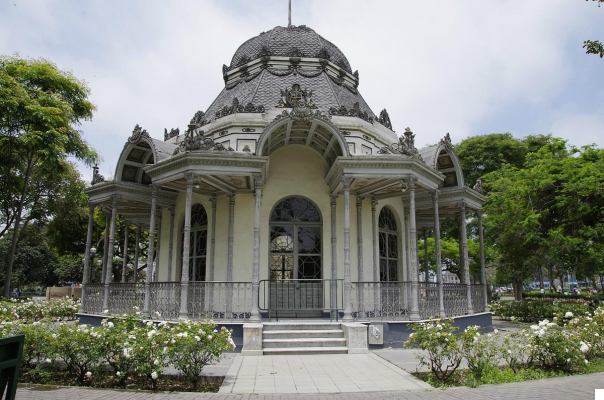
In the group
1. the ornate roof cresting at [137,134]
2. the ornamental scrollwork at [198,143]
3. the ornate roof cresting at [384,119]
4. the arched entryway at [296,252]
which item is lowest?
the arched entryway at [296,252]

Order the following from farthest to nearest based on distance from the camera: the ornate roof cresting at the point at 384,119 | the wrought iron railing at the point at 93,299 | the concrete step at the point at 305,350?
1. the ornate roof cresting at the point at 384,119
2. the wrought iron railing at the point at 93,299
3. the concrete step at the point at 305,350

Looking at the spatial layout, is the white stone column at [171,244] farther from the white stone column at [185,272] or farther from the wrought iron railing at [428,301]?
the wrought iron railing at [428,301]

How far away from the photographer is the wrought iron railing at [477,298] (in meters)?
13.9

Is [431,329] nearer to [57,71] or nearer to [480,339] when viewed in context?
[480,339]

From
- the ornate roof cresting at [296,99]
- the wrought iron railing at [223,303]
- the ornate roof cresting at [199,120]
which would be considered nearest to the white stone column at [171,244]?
the wrought iron railing at [223,303]

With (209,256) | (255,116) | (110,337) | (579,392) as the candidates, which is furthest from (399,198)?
(110,337)

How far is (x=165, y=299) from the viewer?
36.5 ft

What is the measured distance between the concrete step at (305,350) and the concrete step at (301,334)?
1.45 feet

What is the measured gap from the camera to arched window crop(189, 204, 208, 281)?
43.9ft

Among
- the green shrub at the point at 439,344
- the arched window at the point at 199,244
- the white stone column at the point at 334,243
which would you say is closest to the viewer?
the green shrub at the point at 439,344

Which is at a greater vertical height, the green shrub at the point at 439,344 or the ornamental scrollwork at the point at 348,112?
the ornamental scrollwork at the point at 348,112

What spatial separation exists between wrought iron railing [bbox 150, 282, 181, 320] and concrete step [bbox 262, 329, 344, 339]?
2.50 m

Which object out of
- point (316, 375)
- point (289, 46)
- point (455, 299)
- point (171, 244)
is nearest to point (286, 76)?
point (289, 46)

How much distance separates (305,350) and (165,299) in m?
3.99
